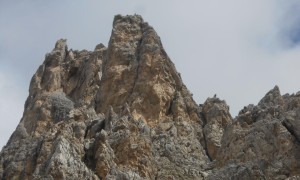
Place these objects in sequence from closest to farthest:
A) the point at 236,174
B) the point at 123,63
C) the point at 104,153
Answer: the point at 236,174, the point at 104,153, the point at 123,63

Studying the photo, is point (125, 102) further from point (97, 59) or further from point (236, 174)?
point (236, 174)

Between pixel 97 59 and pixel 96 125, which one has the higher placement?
pixel 97 59

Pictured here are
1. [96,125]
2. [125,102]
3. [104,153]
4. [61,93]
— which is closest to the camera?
[104,153]

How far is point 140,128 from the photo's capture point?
5247cm

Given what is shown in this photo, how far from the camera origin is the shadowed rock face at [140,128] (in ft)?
129

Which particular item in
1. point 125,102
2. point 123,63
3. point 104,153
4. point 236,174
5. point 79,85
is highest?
point 79,85

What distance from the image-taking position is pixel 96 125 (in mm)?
56938

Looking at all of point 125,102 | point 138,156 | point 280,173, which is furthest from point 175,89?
point 280,173

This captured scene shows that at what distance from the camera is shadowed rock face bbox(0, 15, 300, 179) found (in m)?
39.3

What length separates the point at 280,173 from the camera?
33.3 m

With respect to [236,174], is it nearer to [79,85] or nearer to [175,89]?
[175,89]

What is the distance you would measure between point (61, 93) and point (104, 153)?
46.8 metres

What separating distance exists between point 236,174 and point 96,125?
87.8ft

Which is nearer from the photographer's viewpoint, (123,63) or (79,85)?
(123,63)
